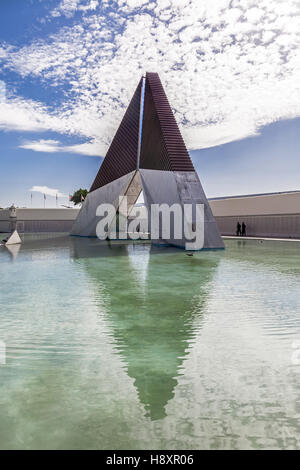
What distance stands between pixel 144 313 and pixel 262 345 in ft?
6.34

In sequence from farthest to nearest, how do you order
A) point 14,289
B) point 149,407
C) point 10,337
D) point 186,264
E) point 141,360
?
point 186,264, point 14,289, point 10,337, point 141,360, point 149,407

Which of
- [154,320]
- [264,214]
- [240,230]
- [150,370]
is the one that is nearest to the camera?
[150,370]

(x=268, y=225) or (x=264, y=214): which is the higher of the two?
(x=264, y=214)

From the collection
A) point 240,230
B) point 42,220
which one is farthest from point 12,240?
point 42,220

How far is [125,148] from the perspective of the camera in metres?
23.3

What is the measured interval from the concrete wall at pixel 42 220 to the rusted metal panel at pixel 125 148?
22.7m

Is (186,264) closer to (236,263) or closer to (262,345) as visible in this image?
(236,263)

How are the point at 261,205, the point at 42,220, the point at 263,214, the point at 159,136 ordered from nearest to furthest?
the point at 159,136 < the point at 263,214 < the point at 261,205 < the point at 42,220

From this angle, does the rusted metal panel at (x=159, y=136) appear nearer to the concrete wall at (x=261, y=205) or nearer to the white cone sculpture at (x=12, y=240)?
the white cone sculpture at (x=12, y=240)

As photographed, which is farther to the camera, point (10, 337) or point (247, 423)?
point (10, 337)

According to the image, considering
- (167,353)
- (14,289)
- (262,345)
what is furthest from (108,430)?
(14,289)

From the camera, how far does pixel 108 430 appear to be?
6.91 ft

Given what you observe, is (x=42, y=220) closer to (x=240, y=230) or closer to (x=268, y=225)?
(x=240, y=230)

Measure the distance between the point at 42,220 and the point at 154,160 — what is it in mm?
33403
